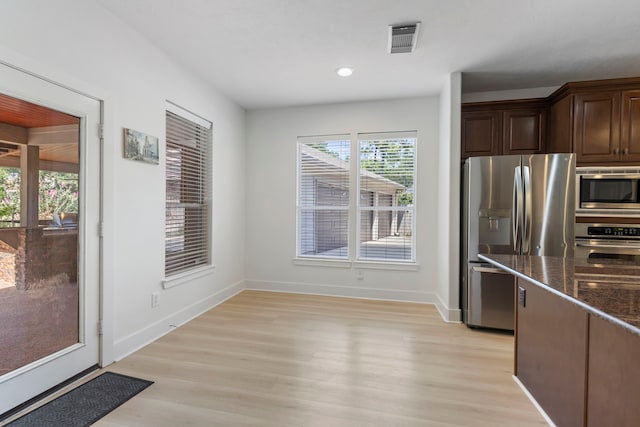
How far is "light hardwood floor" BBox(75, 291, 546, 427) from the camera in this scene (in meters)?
1.92

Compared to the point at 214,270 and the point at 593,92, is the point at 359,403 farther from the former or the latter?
the point at 593,92

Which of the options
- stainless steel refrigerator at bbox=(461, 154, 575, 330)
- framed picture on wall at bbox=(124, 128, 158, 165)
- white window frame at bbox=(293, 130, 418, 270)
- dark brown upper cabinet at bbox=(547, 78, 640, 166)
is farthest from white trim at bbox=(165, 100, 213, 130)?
dark brown upper cabinet at bbox=(547, 78, 640, 166)

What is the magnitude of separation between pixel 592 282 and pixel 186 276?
11.1 feet

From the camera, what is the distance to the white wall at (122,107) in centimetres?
199

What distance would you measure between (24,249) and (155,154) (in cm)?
129

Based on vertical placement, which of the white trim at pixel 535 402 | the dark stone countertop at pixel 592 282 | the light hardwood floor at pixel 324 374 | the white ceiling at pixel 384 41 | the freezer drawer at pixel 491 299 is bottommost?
the light hardwood floor at pixel 324 374

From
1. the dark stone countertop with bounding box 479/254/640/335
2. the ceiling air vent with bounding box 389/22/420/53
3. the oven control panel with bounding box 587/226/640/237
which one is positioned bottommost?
the dark stone countertop with bounding box 479/254/640/335

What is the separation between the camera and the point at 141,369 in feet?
8.01

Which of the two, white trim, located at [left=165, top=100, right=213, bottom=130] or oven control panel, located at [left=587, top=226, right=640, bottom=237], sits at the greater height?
white trim, located at [left=165, top=100, right=213, bottom=130]

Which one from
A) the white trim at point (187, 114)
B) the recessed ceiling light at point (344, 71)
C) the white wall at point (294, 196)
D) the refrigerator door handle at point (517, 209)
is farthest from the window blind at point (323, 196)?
the refrigerator door handle at point (517, 209)

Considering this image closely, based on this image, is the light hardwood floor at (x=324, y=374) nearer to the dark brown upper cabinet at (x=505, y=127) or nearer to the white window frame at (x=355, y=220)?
the white window frame at (x=355, y=220)

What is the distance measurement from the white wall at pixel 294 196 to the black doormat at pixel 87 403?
2.62 metres

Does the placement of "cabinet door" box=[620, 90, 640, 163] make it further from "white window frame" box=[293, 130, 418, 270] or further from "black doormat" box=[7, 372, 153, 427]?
"black doormat" box=[7, 372, 153, 427]

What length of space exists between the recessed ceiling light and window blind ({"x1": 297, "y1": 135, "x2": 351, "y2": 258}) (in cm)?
108
